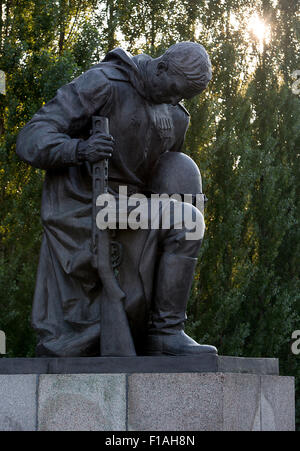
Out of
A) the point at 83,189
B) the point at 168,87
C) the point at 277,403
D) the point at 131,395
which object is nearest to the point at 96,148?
the point at 83,189

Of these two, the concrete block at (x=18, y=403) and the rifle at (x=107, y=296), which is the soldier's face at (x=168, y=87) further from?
the concrete block at (x=18, y=403)

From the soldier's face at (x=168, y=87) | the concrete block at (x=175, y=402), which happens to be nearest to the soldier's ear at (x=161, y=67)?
the soldier's face at (x=168, y=87)

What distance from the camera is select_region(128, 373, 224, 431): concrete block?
154 inches

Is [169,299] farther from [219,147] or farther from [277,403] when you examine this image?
[219,147]

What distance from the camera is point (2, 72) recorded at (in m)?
11.5

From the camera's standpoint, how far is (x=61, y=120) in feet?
15.6

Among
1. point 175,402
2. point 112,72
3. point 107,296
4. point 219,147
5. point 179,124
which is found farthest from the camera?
point 219,147

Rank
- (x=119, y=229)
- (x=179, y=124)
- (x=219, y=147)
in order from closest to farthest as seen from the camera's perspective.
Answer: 1. (x=119, y=229)
2. (x=179, y=124)
3. (x=219, y=147)

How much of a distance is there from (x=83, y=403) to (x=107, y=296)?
64 centimetres

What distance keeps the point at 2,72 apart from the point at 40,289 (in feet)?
24.0

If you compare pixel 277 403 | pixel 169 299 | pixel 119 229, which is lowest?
pixel 277 403

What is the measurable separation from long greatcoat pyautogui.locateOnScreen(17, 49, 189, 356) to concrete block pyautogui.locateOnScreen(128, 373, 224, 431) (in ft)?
1.95
